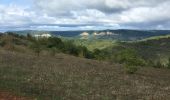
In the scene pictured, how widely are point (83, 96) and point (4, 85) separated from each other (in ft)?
19.0

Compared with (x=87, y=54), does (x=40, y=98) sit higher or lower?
higher

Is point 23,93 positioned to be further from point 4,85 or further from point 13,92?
point 4,85

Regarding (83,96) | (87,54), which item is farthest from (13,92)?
(87,54)

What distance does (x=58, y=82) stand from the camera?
36750 mm

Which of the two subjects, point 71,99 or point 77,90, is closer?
point 71,99

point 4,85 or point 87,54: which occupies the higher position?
point 4,85

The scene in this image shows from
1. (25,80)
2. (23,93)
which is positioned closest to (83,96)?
(23,93)

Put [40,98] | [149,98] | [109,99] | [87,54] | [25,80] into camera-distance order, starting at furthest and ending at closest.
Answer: [87,54], [25,80], [149,98], [109,99], [40,98]

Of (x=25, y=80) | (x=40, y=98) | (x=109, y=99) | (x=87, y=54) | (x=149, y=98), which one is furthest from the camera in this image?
(x=87, y=54)

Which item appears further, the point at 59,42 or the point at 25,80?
the point at 59,42

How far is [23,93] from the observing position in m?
26.0

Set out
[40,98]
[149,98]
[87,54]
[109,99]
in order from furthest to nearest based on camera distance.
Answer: [87,54] → [149,98] → [109,99] → [40,98]

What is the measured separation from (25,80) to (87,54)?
333ft

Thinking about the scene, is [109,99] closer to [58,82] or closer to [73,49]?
[58,82]
